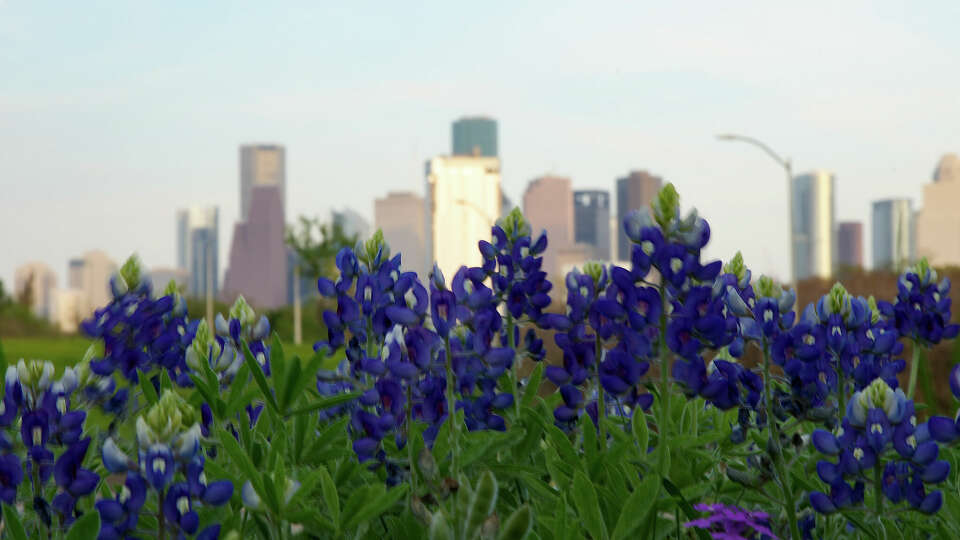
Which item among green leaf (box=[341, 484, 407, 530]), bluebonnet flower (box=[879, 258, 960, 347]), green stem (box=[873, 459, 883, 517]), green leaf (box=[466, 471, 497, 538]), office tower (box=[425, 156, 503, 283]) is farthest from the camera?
office tower (box=[425, 156, 503, 283])

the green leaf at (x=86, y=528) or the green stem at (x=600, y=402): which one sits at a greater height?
the green stem at (x=600, y=402)

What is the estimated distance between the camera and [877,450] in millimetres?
2787

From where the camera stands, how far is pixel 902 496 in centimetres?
290

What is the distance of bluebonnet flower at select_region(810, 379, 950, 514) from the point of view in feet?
9.08

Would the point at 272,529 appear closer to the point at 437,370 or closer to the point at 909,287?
the point at 437,370

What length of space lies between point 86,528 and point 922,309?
134 inches

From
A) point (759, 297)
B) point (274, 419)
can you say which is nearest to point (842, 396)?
point (759, 297)

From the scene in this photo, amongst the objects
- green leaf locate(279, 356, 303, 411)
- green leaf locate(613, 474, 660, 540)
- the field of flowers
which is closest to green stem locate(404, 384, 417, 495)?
the field of flowers

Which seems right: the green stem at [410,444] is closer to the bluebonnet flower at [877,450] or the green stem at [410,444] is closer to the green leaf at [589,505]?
the green leaf at [589,505]

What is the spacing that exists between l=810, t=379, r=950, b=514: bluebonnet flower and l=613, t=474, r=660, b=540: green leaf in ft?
1.81

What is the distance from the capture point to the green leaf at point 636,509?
101 inches

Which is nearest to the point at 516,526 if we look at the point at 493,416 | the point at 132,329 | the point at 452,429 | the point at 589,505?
the point at 589,505

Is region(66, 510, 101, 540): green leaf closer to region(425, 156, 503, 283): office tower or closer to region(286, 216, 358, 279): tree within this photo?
region(286, 216, 358, 279): tree

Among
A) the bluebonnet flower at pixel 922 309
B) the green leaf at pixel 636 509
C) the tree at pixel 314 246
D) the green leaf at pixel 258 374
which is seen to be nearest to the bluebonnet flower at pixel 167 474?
the green leaf at pixel 258 374
